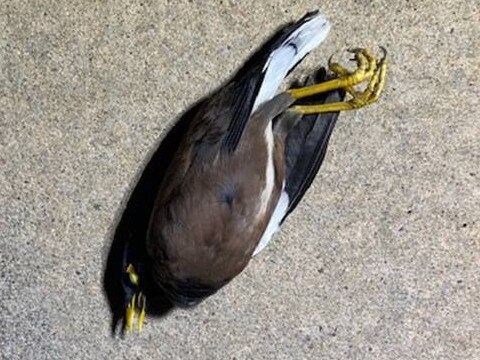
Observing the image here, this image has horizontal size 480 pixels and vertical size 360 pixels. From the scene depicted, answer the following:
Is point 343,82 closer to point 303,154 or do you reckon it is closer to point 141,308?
point 303,154

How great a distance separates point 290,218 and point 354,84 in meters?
0.36

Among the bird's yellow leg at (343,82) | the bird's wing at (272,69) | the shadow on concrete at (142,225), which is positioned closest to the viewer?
the bird's wing at (272,69)

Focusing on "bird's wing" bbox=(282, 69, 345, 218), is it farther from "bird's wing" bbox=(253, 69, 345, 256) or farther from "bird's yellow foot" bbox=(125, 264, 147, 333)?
"bird's yellow foot" bbox=(125, 264, 147, 333)

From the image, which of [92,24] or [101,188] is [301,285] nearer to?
[101,188]

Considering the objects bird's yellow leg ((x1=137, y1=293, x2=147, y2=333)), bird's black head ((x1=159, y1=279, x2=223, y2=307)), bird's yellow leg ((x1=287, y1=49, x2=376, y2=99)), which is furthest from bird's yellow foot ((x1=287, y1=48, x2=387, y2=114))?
bird's yellow leg ((x1=137, y1=293, x2=147, y2=333))

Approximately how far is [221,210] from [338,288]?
472 millimetres

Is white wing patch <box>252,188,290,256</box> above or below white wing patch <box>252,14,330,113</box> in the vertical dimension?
below

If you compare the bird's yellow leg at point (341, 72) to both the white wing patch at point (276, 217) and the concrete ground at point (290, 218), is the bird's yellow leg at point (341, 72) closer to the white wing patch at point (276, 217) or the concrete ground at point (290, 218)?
the concrete ground at point (290, 218)

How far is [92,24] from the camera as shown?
6.14 feet

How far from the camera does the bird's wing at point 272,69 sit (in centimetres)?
163

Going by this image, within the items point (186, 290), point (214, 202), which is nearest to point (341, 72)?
point (214, 202)

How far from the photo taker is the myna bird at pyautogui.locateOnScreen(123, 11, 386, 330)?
5.39ft

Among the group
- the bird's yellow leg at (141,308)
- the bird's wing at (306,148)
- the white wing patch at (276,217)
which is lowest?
the bird's yellow leg at (141,308)

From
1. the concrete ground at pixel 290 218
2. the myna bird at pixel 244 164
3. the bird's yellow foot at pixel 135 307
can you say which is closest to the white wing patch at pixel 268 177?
the myna bird at pixel 244 164
